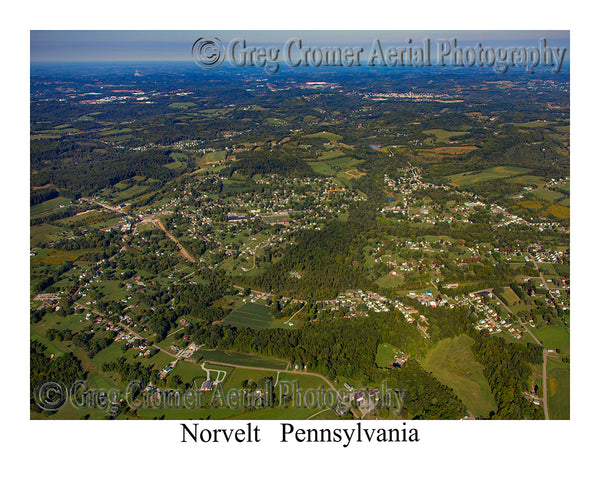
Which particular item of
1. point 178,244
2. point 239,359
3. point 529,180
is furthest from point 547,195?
point 239,359

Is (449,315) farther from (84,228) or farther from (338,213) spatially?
(84,228)

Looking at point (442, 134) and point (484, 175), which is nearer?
point (484, 175)

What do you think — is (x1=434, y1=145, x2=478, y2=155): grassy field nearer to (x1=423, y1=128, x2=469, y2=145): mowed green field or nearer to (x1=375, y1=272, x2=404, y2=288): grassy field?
(x1=423, y1=128, x2=469, y2=145): mowed green field

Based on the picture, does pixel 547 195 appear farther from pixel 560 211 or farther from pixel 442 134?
pixel 442 134

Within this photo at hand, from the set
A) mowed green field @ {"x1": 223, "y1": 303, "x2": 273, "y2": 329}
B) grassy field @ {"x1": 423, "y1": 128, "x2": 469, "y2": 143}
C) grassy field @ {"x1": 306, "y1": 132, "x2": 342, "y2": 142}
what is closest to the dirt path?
mowed green field @ {"x1": 223, "y1": 303, "x2": 273, "y2": 329}
